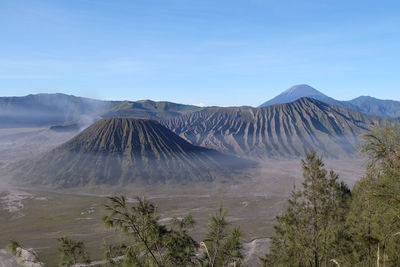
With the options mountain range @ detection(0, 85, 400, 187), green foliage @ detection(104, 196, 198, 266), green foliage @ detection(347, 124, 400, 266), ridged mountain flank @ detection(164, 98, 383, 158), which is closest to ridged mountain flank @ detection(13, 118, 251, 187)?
mountain range @ detection(0, 85, 400, 187)

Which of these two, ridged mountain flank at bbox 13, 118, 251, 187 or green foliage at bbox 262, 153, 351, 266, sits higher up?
green foliage at bbox 262, 153, 351, 266

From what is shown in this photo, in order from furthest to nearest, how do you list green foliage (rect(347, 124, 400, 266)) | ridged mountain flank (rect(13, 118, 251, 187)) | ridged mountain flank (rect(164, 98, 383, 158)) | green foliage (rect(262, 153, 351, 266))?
ridged mountain flank (rect(164, 98, 383, 158)) → ridged mountain flank (rect(13, 118, 251, 187)) → green foliage (rect(262, 153, 351, 266)) → green foliage (rect(347, 124, 400, 266))

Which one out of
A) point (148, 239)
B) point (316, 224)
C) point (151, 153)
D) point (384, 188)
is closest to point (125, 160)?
point (151, 153)

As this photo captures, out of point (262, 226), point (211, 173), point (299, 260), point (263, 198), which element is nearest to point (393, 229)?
point (299, 260)

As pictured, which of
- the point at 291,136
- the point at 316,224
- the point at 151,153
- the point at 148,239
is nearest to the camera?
the point at 148,239

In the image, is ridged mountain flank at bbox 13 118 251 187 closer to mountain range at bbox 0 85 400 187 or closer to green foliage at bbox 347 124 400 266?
mountain range at bbox 0 85 400 187

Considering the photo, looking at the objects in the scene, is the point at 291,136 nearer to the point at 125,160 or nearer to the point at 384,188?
the point at 125,160
